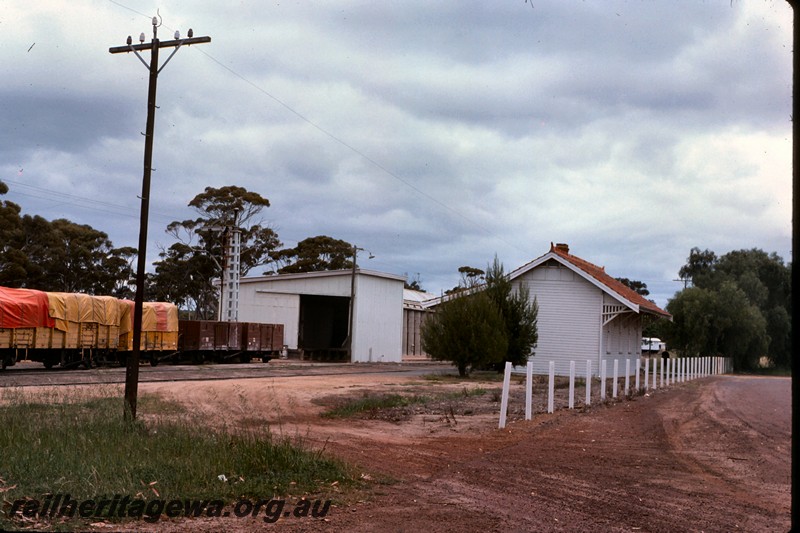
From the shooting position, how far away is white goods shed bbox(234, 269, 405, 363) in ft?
163

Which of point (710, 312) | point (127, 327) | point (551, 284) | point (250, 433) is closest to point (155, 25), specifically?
point (250, 433)

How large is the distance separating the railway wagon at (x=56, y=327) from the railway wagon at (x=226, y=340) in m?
5.30

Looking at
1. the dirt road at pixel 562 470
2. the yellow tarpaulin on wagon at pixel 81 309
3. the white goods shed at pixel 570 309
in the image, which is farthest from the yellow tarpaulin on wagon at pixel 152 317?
the dirt road at pixel 562 470

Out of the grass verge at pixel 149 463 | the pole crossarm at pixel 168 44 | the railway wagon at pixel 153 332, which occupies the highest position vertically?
the pole crossarm at pixel 168 44

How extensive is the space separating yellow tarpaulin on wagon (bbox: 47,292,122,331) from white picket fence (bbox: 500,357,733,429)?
17.0 m

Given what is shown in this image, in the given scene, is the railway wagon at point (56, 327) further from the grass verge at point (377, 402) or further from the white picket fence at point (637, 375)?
the white picket fence at point (637, 375)

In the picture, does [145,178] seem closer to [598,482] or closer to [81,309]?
[598,482]

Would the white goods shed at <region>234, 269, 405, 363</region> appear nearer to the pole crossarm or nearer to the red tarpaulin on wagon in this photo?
the red tarpaulin on wagon

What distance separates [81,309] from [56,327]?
1598 mm

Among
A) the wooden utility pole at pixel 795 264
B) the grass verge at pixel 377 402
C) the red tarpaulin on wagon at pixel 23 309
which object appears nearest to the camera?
the wooden utility pole at pixel 795 264

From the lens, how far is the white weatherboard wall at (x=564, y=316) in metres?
36.9

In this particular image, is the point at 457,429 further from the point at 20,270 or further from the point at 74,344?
the point at 20,270

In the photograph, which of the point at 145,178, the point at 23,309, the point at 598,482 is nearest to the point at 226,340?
the point at 23,309

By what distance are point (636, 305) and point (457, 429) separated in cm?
2394
